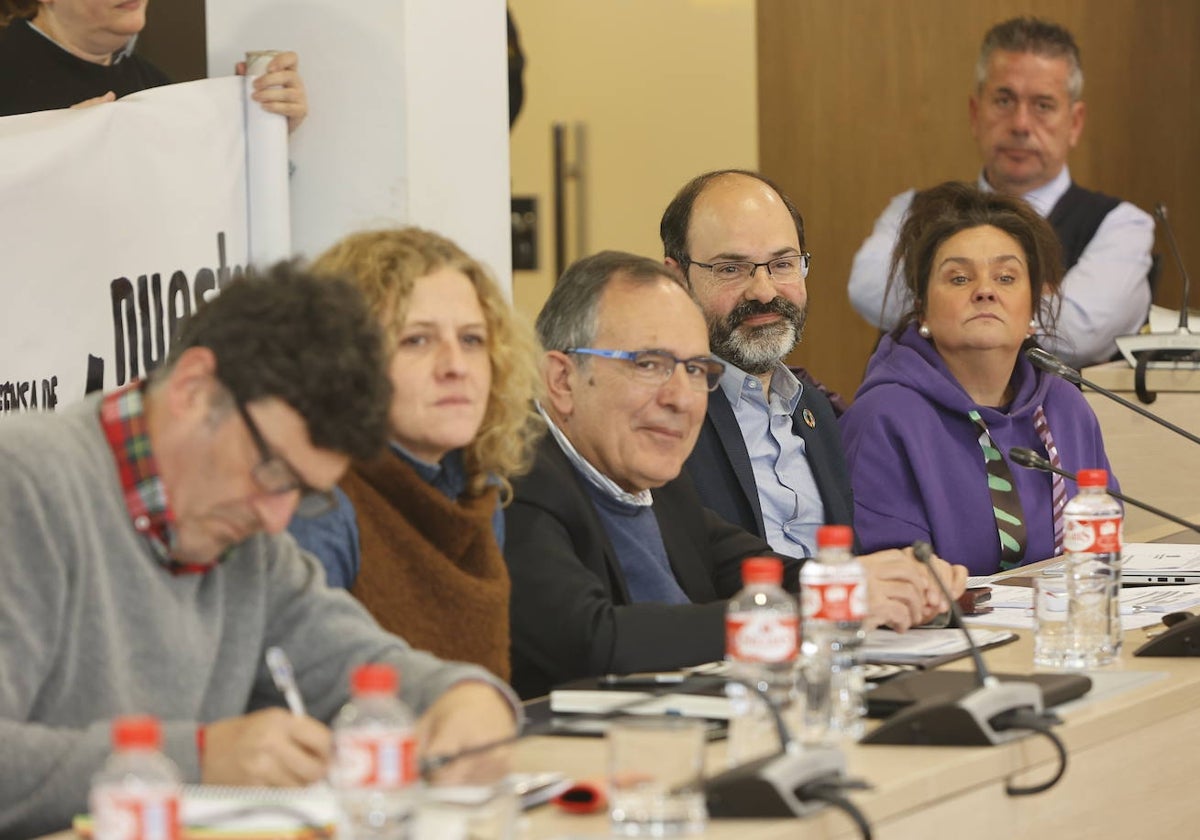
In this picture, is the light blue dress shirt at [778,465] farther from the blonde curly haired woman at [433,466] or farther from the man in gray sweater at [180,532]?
the man in gray sweater at [180,532]

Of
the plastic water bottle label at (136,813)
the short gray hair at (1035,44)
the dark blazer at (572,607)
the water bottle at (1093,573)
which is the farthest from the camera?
the short gray hair at (1035,44)

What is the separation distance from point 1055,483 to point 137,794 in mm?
2530

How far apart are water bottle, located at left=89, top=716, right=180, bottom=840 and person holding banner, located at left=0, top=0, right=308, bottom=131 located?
217 cm

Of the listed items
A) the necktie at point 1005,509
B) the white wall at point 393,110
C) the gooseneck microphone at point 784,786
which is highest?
Answer: the white wall at point 393,110

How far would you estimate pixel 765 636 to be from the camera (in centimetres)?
191

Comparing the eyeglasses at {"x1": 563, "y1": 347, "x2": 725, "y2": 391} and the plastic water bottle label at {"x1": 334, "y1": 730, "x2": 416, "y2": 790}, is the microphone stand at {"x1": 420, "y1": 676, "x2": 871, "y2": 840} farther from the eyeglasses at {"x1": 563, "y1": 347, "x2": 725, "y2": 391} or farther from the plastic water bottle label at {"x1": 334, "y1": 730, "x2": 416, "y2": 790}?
the eyeglasses at {"x1": 563, "y1": 347, "x2": 725, "y2": 391}

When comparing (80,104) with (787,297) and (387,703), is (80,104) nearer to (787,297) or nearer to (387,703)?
(787,297)

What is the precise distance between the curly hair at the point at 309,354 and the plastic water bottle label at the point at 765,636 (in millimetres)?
432

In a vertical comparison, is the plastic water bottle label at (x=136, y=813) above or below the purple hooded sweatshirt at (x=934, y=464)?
above

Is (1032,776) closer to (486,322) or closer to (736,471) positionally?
(486,322)

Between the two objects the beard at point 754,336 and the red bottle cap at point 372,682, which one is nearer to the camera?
the red bottle cap at point 372,682

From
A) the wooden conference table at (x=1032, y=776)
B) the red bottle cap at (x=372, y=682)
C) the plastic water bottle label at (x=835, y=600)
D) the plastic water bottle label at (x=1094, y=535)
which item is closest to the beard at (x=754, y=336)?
the plastic water bottle label at (x=1094, y=535)

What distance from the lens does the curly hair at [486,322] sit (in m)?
2.29

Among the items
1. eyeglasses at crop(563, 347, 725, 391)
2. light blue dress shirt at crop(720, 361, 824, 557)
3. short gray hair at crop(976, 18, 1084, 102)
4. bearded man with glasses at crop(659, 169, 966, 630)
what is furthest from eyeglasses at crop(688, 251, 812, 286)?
short gray hair at crop(976, 18, 1084, 102)
